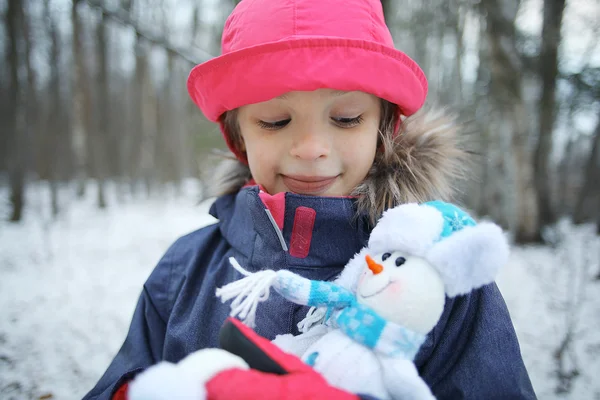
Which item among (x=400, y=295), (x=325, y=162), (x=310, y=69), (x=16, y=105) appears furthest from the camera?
(x=16, y=105)

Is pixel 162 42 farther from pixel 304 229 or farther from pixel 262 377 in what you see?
pixel 262 377

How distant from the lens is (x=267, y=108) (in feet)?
3.15

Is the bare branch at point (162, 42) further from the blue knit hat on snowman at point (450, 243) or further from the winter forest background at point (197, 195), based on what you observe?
the blue knit hat on snowman at point (450, 243)

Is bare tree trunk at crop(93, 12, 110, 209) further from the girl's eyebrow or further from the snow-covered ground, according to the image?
the girl's eyebrow

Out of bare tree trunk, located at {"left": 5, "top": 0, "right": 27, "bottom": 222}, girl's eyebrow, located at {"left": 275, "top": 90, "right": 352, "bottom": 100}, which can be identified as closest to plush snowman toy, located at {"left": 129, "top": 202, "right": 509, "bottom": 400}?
girl's eyebrow, located at {"left": 275, "top": 90, "right": 352, "bottom": 100}

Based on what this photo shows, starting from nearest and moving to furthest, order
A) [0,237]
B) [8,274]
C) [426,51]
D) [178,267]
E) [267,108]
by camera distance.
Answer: [267,108]
[178,267]
[8,274]
[0,237]
[426,51]

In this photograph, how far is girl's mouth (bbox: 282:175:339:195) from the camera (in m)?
1.00

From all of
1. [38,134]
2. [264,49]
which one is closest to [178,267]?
[264,49]

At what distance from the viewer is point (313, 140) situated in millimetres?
919

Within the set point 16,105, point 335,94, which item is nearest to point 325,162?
point 335,94

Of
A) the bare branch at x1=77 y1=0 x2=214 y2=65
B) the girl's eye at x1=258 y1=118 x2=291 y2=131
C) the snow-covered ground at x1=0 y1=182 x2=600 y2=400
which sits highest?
the bare branch at x1=77 y1=0 x2=214 y2=65

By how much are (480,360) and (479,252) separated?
0.37 meters

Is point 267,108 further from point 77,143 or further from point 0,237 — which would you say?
point 77,143

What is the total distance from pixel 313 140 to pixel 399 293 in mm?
460
